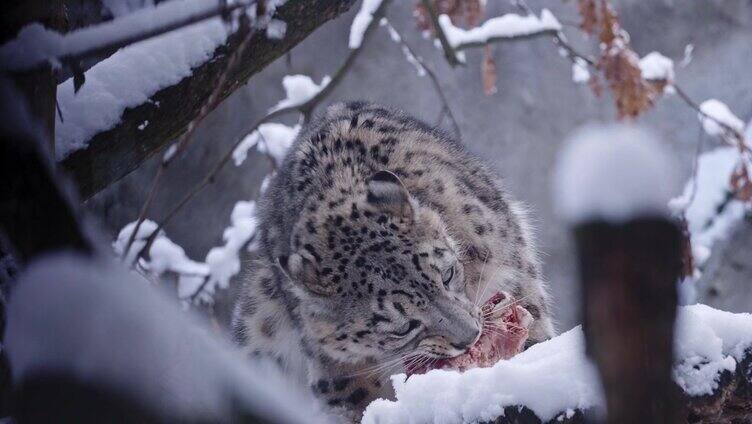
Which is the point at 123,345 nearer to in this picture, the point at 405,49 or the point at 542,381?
the point at 542,381

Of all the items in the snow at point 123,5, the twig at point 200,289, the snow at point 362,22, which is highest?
the snow at point 123,5

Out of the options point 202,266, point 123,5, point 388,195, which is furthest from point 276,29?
point 202,266

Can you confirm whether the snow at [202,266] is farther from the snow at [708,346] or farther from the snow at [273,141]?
the snow at [708,346]

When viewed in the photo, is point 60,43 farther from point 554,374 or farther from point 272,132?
point 272,132

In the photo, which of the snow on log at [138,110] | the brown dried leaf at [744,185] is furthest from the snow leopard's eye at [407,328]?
the brown dried leaf at [744,185]

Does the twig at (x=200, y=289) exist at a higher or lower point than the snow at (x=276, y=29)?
lower

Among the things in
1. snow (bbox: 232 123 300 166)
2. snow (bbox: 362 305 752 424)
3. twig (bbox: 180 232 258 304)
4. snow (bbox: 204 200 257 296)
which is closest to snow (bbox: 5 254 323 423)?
snow (bbox: 362 305 752 424)

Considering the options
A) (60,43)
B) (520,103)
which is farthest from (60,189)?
(520,103)
